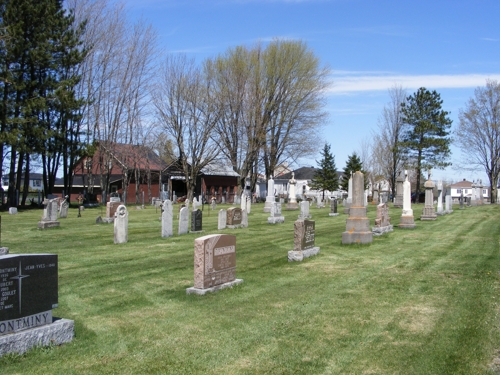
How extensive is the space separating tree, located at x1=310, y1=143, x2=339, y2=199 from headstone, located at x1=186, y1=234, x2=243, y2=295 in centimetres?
5359

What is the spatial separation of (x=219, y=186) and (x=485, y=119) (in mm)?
31622

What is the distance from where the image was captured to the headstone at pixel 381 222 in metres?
17.6

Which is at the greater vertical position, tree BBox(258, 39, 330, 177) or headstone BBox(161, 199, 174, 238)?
tree BBox(258, 39, 330, 177)

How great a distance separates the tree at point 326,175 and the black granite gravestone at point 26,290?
5711 cm

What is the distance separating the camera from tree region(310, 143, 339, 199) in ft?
203

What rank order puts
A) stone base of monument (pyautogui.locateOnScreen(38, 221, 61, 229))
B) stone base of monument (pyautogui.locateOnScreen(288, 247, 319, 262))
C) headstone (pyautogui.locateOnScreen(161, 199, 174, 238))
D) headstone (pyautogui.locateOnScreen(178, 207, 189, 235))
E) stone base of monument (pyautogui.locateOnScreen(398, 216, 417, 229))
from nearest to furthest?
stone base of monument (pyautogui.locateOnScreen(288, 247, 319, 262))
headstone (pyautogui.locateOnScreen(161, 199, 174, 238))
headstone (pyautogui.locateOnScreen(178, 207, 189, 235))
stone base of monument (pyautogui.locateOnScreen(38, 221, 61, 229))
stone base of monument (pyautogui.locateOnScreen(398, 216, 417, 229))

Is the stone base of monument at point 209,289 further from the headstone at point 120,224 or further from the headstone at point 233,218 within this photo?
the headstone at point 233,218

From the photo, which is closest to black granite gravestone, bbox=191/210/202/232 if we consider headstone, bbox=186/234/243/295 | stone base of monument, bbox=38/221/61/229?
stone base of monument, bbox=38/221/61/229

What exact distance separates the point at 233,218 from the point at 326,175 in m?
43.8

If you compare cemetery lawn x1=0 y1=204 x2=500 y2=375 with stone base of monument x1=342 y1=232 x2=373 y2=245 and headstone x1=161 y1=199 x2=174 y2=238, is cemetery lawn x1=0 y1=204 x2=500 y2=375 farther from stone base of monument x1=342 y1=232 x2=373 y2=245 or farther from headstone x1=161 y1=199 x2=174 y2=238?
headstone x1=161 y1=199 x2=174 y2=238

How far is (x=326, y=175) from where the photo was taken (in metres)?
62.7

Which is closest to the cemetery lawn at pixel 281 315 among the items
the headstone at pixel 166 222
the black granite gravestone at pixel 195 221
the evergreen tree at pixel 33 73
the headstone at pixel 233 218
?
the headstone at pixel 166 222

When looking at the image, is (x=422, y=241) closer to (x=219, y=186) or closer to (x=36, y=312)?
(x=36, y=312)

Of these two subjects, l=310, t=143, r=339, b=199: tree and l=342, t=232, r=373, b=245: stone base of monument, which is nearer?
l=342, t=232, r=373, b=245: stone base of monument
